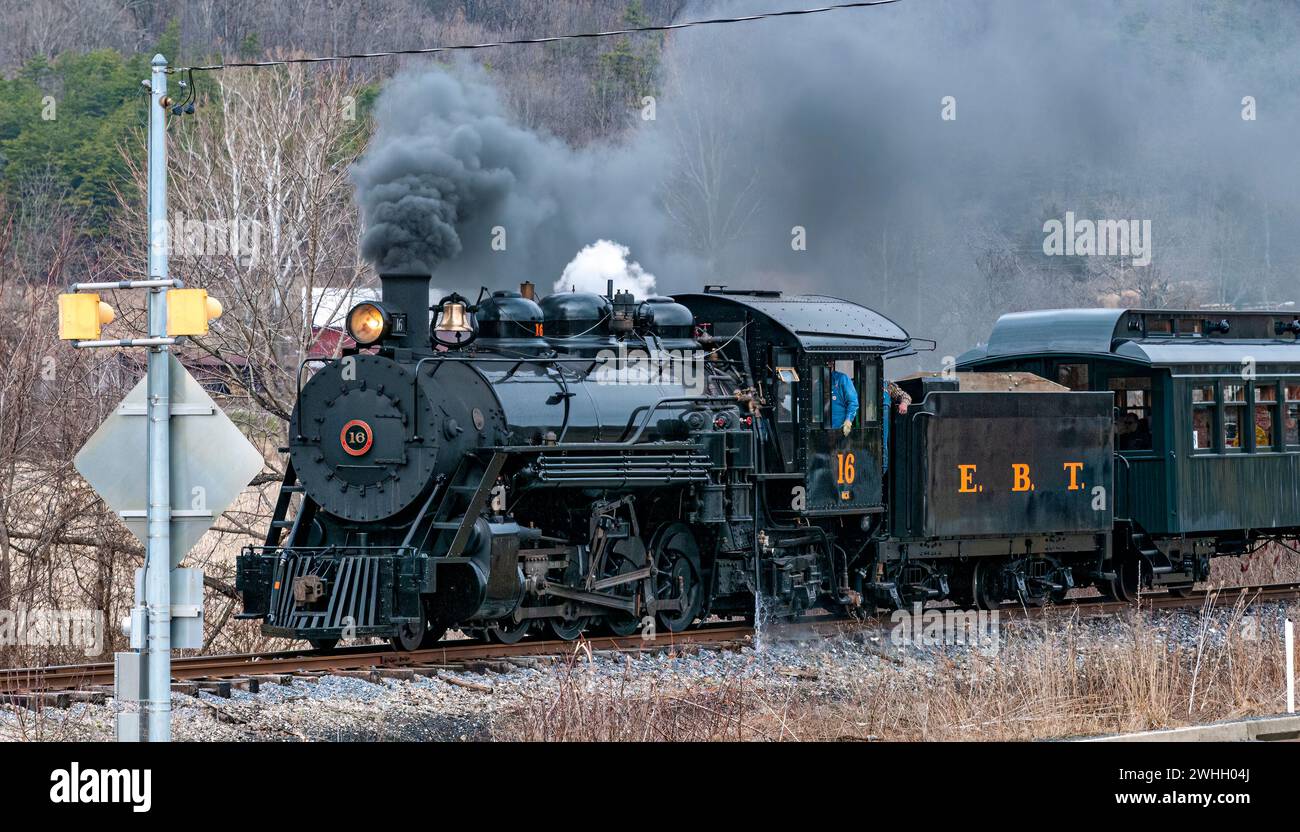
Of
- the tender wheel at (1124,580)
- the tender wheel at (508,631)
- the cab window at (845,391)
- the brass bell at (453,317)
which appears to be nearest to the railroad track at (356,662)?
the tender wheel at (508,631)

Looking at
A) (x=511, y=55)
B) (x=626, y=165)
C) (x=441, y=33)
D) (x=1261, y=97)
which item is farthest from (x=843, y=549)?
(x=441, y=33)

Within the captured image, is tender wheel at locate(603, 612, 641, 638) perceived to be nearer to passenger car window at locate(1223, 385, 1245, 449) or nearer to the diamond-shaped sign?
the diamond-shaped sign

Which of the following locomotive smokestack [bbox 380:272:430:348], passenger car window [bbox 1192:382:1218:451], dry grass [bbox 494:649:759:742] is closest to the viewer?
dry grass [bbox 494:649:759:742]

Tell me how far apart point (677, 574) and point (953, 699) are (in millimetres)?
4307

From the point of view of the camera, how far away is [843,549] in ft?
51.0

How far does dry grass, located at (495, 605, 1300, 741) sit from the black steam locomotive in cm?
201

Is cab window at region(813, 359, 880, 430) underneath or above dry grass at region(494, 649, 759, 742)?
above

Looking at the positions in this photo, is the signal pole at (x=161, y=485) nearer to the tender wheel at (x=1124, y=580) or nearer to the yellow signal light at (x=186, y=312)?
the yellow signal light at (x=186, y=312)

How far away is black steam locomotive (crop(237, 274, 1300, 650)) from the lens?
12367 mm

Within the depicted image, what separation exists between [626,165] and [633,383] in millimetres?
9401

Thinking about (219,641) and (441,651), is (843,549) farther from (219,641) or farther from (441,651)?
(219,641)

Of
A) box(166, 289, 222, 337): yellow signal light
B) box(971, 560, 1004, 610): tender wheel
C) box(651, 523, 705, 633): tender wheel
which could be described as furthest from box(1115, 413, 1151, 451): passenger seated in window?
box(166, 289, 222, 337): yellow signal light

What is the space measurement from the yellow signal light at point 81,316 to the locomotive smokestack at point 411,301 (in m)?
4.97

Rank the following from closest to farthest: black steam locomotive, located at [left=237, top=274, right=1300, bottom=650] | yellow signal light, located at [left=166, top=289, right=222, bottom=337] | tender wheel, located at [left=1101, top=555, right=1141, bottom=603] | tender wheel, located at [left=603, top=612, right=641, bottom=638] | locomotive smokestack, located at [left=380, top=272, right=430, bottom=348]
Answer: yellow signal light, located at [left=166, top=289, right=222, bottom=337]
black steam locomotive, located at [left=237, top=274, right=1300, bottom=650]
locomotive smokestack, located at [left=380, top=272, right=430, bottom=348]
tender wheel, located at [left=603, top=612, right=641, bottom=638]
tender wheel, located at [left=1101, top=555, right=1141, bottom=603]
